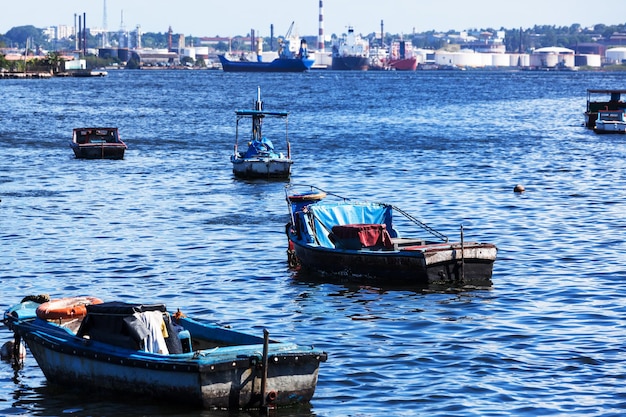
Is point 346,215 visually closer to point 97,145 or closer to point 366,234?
point 366,234

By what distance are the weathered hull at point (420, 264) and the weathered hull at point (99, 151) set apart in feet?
128

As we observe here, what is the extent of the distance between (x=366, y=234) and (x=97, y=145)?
38.9 metres

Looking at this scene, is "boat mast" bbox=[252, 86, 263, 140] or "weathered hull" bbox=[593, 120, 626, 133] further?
"weathered hull" bbox=[593, 120, 626, 133]

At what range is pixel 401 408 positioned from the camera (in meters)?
21.9

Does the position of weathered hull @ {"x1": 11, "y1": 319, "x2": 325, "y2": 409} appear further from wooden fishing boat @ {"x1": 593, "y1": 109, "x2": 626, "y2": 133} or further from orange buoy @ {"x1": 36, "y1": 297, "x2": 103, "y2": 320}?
wooden fishing boat @ {"x1": 593, "y1": 109, "x2": 626, "y2": 133}

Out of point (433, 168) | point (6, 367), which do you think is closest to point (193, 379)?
point (6, 367)

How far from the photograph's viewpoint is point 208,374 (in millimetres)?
20297

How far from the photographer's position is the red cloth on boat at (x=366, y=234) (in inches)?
1321

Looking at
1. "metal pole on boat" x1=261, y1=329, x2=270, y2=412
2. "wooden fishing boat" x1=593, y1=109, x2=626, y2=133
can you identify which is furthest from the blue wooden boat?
"wooden fishing boat" x1=593, y1=109, x2=626, y2=133

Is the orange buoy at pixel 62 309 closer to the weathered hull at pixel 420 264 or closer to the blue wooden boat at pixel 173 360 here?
the blue wooden boat at pixel 173 360

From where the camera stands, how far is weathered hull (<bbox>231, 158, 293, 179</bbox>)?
58969mm

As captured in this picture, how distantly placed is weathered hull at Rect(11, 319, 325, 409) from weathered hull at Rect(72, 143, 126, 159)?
160 ft

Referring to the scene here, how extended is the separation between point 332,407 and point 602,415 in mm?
4998

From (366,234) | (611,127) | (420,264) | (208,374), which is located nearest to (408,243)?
(366,234)
